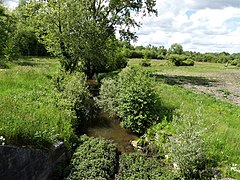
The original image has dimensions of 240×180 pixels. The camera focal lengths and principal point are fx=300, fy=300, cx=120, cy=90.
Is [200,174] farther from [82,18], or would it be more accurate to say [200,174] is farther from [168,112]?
[82,18]

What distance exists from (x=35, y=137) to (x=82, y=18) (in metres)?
19.2

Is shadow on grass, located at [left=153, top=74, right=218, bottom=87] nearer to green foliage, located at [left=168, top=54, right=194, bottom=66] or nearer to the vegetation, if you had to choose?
the vegetation

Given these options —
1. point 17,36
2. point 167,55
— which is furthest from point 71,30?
point 167,55

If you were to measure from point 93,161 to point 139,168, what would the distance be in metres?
1.62

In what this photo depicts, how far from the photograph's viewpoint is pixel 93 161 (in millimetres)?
10484

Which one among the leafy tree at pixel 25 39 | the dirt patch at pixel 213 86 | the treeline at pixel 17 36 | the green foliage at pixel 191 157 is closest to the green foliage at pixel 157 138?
the green foliage at pixel 191 157

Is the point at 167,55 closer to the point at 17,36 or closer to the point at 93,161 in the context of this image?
the point at 17,36

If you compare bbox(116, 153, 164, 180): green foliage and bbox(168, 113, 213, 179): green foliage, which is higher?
bbox(168, 113, 213, 179): green foliage

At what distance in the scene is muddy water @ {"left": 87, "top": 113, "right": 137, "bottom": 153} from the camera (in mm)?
14252

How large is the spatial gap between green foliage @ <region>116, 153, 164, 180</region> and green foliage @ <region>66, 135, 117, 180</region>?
0.37 meters

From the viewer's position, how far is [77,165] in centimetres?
1040

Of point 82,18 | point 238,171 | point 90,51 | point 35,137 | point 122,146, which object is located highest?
point 82,18

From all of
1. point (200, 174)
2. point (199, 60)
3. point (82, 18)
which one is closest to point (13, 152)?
point (200, 174)

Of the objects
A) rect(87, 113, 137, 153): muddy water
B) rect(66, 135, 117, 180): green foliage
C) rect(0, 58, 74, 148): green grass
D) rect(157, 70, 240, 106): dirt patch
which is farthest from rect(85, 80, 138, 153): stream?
rect(157, 70, 240, 106): dirt patch
